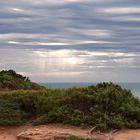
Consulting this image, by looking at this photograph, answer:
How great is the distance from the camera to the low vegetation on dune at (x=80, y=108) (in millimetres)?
13758

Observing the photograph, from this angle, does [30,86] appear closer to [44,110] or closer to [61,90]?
[61,90]

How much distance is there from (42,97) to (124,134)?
3.08 metres

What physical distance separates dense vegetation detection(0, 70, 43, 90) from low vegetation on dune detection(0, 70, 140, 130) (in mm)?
4726

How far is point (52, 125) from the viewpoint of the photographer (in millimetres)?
13875

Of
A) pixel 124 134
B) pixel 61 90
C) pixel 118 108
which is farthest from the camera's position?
pixel 61 90

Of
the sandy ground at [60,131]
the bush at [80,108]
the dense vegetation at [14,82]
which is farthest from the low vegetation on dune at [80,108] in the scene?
the dense vegetation at [14,82]

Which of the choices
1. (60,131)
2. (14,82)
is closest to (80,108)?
(60,131)

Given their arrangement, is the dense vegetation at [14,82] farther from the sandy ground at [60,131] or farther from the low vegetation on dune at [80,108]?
the sandy ground at [60,131]

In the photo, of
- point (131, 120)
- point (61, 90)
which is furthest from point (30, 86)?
point (131, 120)

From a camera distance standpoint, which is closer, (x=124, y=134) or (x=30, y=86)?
(x=124, y=134)

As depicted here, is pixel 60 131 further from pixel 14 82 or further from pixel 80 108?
pixel 14 82

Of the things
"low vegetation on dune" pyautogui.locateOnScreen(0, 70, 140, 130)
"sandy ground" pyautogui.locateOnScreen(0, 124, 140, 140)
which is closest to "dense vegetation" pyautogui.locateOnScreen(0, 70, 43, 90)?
"low vegetation on dune" pyautogui.locateOnScreen(0, 70, 140, 130)

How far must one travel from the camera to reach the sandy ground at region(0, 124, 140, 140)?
42.5 ft

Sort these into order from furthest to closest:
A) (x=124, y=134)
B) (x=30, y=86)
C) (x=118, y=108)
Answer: (x=30, y=86) → (x=118, y=108) → (x=124, y=134)
